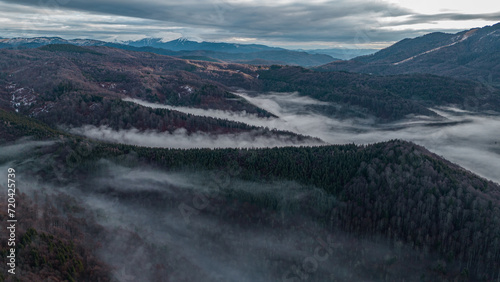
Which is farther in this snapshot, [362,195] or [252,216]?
[252,216]

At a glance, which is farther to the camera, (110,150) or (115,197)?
(110,150)

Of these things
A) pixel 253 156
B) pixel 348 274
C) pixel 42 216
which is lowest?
pixel 348 274

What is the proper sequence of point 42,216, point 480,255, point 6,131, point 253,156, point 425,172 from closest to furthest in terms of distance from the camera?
1. point 480,255
2. point 42,216
3. point 425,172
4. point 253,156
5. point 6,131

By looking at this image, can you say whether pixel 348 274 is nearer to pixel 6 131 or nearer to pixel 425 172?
pixel 425 172

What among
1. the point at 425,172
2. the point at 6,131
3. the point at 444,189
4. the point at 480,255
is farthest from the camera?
the point at 6,131

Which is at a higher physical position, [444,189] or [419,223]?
[444,189]

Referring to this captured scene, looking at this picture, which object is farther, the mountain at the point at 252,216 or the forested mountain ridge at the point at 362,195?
the forested mountain ridge at the point at 362,195

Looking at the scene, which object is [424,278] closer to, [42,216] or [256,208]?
[256,208]

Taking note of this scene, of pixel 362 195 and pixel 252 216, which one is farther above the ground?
pixel 362 195

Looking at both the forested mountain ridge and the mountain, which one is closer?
the mountain

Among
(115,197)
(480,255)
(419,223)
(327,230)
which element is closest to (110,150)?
(115,197)
